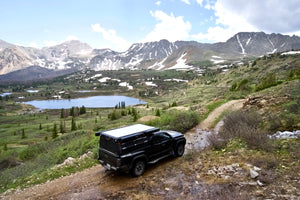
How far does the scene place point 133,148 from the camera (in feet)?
29.2

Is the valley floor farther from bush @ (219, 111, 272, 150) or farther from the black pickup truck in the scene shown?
bush @ (219, 111, 272, 150)

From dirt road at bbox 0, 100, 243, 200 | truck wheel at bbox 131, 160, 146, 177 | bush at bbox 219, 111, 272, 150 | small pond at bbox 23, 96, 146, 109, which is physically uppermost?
bush at bbox 219, 111, 272, 150

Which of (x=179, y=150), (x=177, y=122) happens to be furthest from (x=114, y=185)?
(x=177, y=122)

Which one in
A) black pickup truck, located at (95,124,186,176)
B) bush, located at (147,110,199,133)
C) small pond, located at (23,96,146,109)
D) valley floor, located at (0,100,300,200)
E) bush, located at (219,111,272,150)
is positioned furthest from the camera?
small pond, located at (23,96,146,109)

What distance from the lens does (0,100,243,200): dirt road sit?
7.77 m

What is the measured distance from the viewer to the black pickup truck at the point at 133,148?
8.55 meters

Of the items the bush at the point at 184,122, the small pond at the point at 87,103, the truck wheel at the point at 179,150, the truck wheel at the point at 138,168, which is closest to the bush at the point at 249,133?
the truck wheel at the point at 179,150

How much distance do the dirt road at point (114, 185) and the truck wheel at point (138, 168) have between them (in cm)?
20

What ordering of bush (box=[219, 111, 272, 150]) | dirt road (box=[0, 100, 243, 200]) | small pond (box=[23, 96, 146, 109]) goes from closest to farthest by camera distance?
1. dirt road (box=[0, 100, 243, 200])
2. bush (box=[219, 111, 272, 150])
3. small pond (box=[23, 96, 146, 109])

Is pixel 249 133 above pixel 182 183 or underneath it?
above

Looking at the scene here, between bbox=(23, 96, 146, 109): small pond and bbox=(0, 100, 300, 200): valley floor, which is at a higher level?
bbox=(0, 100, 300, 200): valley floor

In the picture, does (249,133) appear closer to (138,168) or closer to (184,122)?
(138,168)

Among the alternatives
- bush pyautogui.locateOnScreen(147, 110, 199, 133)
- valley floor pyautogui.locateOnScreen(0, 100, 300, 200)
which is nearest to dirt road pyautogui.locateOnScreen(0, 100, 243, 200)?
valley floor pyautogui.locateOnScreen(0, 100, 300, 200)

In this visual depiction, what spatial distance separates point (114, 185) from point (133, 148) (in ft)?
5.40
